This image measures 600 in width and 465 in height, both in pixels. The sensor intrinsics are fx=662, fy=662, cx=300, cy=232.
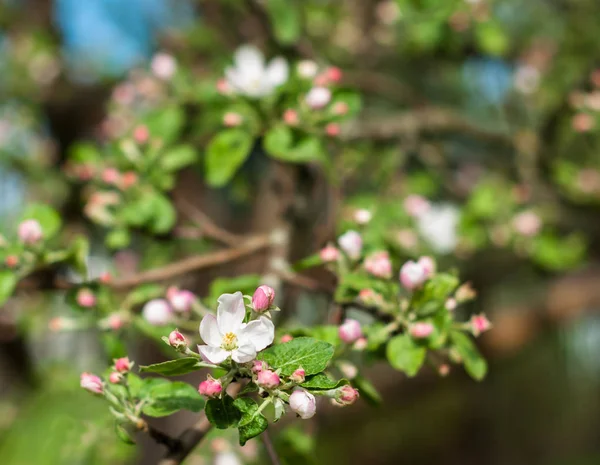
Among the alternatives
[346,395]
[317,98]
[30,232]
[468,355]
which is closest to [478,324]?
[468,355]

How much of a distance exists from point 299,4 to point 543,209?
1.44m

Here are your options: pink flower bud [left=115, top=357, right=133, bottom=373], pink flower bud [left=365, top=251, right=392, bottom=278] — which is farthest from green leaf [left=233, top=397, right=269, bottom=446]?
pink flower bud [left=365, top=251, right=392, bottom=278]

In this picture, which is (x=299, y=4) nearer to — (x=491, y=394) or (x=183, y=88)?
(x=183, y=88)

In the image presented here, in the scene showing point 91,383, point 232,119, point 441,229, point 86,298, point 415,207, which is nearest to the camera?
point 91,383

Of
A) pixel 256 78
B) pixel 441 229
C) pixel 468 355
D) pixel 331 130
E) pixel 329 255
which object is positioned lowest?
pixel 441 229

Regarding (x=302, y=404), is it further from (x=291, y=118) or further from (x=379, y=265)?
(x=291, y=118)

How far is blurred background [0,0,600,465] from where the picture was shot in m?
2.15

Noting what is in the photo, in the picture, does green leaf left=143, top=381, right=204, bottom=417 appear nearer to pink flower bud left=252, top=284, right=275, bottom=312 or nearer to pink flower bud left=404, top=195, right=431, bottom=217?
pink flower bud left=252, top=284, right=275, bottom=312

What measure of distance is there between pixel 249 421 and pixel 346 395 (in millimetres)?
127

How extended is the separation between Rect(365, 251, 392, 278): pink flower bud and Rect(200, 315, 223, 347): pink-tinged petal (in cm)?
44

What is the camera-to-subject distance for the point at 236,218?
17.0ft

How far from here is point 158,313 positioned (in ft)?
4.19

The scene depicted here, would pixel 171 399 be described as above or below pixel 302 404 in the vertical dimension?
below

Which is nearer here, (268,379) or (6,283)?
(268,379)
